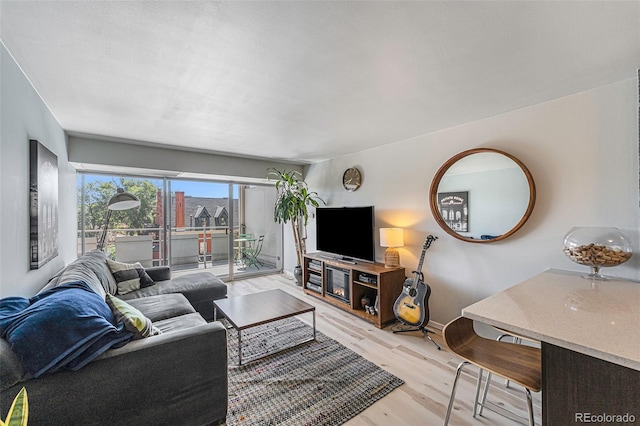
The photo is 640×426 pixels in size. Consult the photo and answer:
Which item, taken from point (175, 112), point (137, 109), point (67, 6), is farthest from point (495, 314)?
point (137, 109)

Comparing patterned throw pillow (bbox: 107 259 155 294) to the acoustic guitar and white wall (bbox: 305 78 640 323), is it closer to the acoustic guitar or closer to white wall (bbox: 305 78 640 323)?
the acoustic guitar

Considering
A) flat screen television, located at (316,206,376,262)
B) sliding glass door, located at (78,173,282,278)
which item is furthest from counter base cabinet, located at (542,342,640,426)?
A: sliding glass door, located at (78,173,282,278)

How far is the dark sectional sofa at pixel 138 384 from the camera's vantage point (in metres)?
1.16

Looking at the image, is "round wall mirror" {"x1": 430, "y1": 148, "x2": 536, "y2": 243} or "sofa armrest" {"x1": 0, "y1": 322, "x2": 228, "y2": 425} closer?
"sofa armrest" {"x1": 0, "y1": 322, "x2": 228, "y2": 425}

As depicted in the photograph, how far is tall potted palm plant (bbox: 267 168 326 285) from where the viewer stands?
15.0 ft

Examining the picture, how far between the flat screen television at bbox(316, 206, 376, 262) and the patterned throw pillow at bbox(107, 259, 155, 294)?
95.5 inches

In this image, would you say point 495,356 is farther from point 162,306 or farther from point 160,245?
point 160,245

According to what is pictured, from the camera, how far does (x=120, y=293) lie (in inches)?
116

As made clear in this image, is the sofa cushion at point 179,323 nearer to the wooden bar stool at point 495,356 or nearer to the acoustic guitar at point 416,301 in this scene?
the wooden bar stool at point 495,356

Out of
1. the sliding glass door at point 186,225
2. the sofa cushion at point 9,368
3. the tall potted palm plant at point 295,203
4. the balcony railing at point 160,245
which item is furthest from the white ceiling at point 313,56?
the balcony railing at point 160,245

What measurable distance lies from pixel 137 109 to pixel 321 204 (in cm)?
307

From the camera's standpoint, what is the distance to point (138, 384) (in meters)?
1.39

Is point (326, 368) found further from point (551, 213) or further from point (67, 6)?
point (67, 6)

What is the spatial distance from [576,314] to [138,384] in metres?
2.17
